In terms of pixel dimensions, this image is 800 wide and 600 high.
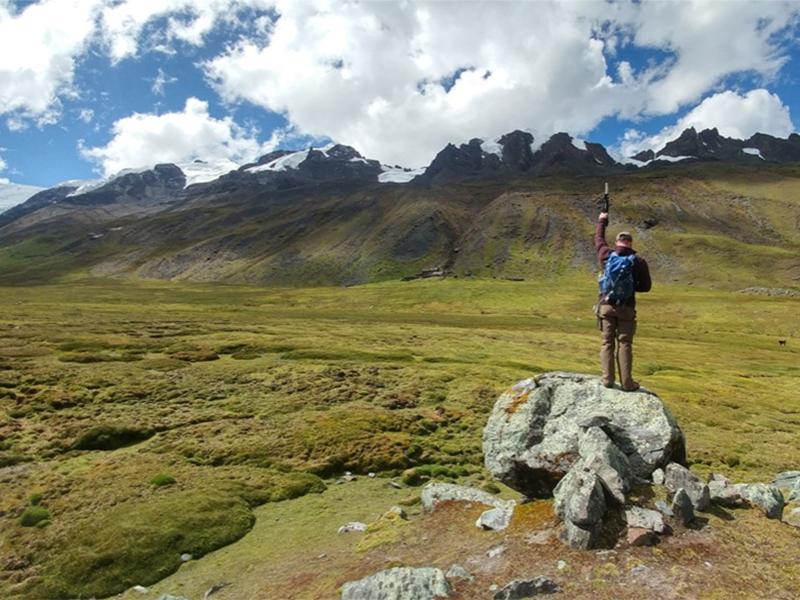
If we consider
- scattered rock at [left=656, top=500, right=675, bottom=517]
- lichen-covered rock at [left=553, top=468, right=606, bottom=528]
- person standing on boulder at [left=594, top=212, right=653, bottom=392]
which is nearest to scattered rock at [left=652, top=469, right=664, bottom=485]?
scattered rock at [left=656, top=500, right=675, bottom=517]

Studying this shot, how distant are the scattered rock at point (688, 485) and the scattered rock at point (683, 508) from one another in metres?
0.58

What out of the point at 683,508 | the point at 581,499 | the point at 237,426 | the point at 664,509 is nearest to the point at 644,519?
the point at 664,509

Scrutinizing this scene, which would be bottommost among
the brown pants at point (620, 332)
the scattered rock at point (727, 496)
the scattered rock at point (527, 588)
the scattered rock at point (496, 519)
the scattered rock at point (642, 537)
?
the scattered rock at point (496, 519)

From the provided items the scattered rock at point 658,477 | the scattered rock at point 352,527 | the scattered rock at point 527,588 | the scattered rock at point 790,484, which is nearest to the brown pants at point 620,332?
the scattered rock at point 658,477

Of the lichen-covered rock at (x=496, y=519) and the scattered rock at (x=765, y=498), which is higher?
the scattered rock at (x=765, y=498)

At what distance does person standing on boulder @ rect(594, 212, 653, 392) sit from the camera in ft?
66.8

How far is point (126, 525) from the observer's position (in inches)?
1029

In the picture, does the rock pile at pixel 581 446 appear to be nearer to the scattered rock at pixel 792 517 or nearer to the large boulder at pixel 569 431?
the large boulder at pixel 569 431

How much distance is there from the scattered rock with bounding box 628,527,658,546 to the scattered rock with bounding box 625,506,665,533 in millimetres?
176

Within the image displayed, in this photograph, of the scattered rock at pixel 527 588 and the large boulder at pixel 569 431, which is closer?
the scattered rock at pixel 527 588

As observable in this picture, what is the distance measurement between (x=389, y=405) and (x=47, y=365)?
123ft

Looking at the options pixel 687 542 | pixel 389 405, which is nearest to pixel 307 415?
pixel 389 405

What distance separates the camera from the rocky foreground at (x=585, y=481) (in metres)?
15.4

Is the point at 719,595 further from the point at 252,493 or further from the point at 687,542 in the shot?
the point at 252,493
